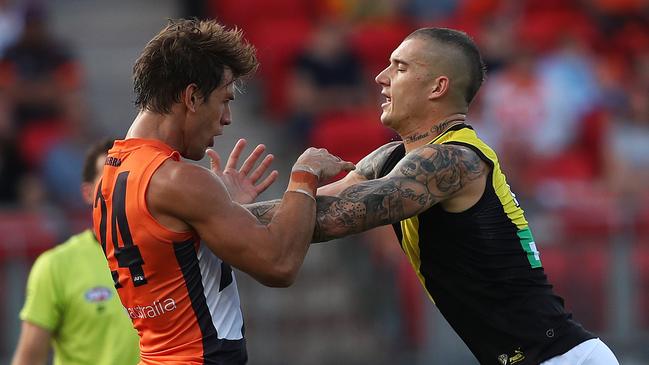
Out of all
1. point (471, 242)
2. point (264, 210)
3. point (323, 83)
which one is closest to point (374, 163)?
point (264, 210)

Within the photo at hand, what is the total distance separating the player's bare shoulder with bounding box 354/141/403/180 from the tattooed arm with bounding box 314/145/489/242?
0.66 metres

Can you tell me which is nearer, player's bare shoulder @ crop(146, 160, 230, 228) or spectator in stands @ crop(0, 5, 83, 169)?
player's bare shoulder @ crop(146, 160, 230, 228)

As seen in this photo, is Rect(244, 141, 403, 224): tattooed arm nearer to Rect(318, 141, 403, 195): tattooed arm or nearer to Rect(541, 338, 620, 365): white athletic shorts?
Rect(318, 141, 403, 195): tattooed arm

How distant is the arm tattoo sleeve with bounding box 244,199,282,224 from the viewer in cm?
587

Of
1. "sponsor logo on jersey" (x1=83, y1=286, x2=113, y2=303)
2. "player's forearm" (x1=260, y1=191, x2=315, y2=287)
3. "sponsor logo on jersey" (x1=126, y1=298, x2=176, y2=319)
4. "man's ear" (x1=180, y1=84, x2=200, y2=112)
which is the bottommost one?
Answer: "sponsor logo on jersey" (x1=83, y1=286, x2=113, y2=303)

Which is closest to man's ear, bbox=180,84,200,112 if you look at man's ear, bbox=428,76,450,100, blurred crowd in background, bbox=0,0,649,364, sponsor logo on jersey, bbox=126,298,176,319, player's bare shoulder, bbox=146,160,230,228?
player's bare shoulder, bbox=146,160,230,228

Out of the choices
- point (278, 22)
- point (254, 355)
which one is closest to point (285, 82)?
point (278, 22)

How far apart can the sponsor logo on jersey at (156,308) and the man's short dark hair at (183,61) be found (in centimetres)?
89

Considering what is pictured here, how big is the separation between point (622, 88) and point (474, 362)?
4.28 meters

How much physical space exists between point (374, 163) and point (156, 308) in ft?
5.28

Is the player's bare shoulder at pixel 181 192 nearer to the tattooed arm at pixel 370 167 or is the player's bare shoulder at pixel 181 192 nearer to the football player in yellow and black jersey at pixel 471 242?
the football player in yellow and black jersey at pixel 471 242

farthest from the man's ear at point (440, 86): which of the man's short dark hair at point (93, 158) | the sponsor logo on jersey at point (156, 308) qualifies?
the man's short dark hair at point (93, 158)

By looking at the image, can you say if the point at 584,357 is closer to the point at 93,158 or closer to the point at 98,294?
the point at 98,294

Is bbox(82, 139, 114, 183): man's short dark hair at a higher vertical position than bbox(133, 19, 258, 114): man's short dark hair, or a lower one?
lower
